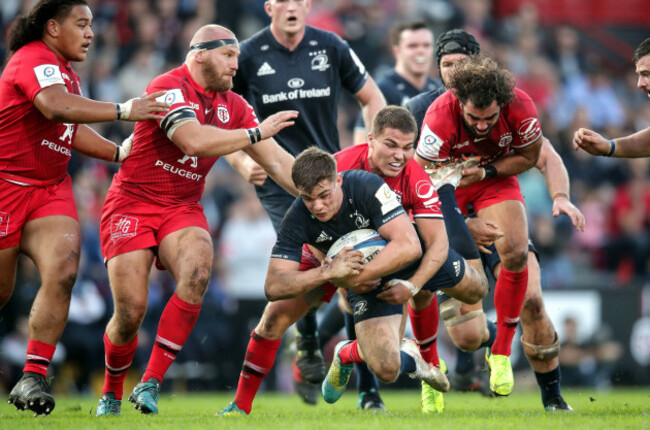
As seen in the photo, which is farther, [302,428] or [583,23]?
[583,23]

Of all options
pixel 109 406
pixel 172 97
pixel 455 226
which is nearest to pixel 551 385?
pixel 455 226

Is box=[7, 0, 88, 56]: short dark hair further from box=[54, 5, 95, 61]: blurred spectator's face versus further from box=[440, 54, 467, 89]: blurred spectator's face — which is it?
box=[440, 54, 467, 89]: blurred spectator's face

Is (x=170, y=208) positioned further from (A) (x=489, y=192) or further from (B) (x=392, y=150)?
(A) (x=489, y=192)

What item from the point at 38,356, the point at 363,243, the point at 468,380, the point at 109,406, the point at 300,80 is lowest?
the point at 468,380

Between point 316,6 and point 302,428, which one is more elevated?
point 316,6

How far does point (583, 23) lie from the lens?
2123 cm

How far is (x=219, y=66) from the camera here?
23.4ft

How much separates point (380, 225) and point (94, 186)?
740 cm

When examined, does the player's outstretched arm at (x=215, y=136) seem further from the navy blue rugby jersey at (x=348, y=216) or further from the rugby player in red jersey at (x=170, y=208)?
the navy blue rugby jersey at (x=348, y=216)

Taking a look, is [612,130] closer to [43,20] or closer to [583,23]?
[583,23]

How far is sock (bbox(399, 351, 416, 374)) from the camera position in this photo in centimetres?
679

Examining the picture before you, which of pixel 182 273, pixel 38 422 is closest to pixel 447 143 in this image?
pixel 182 273

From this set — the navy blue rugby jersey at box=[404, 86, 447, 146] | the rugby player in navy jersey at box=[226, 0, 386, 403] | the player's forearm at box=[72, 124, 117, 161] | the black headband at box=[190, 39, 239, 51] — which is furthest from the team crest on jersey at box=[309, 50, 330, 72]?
the player's forearm at box=[72, 124, 117, 161]

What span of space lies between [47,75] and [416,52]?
15.8ft
